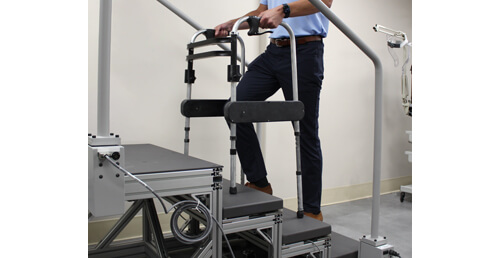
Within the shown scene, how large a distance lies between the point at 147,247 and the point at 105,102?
1257mm

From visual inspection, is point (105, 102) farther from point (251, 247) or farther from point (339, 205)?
point (339, 205)

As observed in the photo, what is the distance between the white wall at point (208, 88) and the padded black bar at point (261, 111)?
109 cm

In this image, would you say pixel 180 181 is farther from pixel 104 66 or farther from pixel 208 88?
pixel 208 88

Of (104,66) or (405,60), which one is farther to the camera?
(405,60)

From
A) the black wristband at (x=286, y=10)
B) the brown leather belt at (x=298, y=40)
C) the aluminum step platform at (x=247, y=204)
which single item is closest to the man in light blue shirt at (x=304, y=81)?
the brown leather belt at (x=298, y=40)

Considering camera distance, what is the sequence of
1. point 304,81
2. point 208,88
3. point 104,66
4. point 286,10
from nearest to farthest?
point 104,66 → point 286,10 → point 304,81 → point 208,88

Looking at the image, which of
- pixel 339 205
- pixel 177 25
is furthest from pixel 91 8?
pixel 339 205

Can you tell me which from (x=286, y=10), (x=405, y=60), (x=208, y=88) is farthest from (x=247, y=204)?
(x=405, y=60)

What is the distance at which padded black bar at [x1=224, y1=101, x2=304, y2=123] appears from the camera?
1.54 m

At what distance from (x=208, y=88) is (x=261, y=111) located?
1178 mm

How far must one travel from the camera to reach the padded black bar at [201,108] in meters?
2.05

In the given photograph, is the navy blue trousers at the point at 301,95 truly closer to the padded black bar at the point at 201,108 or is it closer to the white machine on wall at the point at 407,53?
the padded black bar at the point at 201,108

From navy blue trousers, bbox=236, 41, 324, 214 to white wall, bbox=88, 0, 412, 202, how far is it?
2.08 feet

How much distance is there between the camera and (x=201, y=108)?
2080 mm
